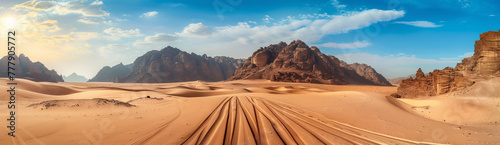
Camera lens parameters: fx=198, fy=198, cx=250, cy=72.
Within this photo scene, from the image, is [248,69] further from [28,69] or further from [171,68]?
[28,69]

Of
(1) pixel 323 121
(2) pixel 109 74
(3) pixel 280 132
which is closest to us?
(3) pixel 280 132

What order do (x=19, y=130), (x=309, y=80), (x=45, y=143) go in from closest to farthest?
1. (x=45, y=143)
2. (x=19, y=130)
3. (x=309, y=80)

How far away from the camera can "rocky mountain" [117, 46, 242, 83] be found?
236 feet

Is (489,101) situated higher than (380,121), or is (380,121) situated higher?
(489,101)

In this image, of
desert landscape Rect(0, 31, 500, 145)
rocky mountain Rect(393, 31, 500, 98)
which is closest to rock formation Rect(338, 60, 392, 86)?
rocky mountain Rect(393, 31, 500, 98)

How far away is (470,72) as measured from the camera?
29.9ft

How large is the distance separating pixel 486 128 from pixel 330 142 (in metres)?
4.35

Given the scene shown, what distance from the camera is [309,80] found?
140 ft

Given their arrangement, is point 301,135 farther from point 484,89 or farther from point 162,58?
point 162,58

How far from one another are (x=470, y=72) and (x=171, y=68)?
78997 millimetres

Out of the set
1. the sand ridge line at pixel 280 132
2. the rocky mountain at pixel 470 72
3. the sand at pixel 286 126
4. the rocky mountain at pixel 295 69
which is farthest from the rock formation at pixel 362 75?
the sand ridge line at pixel 280 132

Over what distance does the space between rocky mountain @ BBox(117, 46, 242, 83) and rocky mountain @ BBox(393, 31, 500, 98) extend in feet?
234

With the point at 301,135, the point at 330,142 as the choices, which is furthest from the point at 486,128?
the point at 301,135

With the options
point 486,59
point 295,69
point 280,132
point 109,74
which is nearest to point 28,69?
point 109,74
